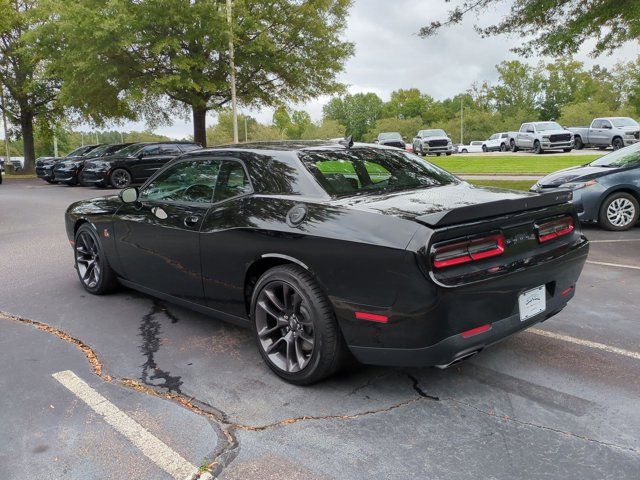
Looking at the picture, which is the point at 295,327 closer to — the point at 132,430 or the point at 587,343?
the point at 132,430

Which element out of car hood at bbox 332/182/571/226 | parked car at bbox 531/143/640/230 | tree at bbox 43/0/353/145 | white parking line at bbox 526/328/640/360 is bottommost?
white parking line at bbox 526/328/640/360

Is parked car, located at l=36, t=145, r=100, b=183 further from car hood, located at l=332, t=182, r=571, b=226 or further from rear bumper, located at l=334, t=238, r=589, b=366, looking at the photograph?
rear bumper, located at l=334, t=238, r=589, b=366

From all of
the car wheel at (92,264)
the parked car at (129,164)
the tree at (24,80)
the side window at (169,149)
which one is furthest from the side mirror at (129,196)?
the tree at (24,80)

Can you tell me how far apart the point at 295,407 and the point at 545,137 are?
3065 cm

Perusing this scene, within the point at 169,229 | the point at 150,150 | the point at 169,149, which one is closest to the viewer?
the point at 169,229

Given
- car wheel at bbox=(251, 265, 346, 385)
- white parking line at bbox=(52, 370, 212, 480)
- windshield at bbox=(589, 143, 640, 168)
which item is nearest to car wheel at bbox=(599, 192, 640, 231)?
windshield at bbox=(589, 143, 640, 168)

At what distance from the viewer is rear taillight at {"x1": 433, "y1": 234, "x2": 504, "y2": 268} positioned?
287 centimetres

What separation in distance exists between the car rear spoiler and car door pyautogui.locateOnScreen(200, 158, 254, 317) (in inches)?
48.0

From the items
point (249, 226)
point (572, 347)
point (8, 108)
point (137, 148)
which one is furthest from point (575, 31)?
point (8, 108)

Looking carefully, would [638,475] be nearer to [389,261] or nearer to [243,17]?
[389,261]

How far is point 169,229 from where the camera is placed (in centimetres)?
430

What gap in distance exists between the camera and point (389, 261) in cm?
286

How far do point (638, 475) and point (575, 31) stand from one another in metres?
10.7

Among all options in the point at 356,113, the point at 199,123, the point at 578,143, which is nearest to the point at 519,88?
the point at 356,113
